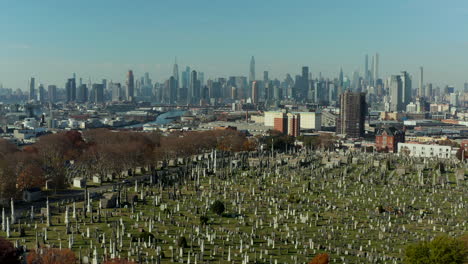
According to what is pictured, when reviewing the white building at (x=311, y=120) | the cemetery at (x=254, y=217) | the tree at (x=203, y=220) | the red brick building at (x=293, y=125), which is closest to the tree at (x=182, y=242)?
the cemetery at (x=254, y=217)

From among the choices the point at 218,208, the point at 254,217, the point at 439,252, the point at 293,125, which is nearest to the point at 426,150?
the point at 293,125

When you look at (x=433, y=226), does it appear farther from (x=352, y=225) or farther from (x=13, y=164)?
(x=13, y=164)

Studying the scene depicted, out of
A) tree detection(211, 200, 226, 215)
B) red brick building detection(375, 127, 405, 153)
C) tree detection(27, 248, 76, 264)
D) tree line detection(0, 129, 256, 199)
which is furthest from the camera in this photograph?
red brick building detection(375, 127, 405, 153)

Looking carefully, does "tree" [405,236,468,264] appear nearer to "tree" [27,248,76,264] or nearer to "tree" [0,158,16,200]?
"tree" [27,248,76,264]

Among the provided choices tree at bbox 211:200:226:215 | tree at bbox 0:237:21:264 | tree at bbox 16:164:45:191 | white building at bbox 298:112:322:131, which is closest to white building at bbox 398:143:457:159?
white building at bbox 298:112:322:131

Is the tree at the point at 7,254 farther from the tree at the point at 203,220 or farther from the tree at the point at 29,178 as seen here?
the tree at the point at 29,178
